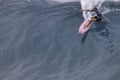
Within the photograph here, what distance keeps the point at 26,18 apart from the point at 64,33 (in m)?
2.77

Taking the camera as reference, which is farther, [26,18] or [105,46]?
[26,18]

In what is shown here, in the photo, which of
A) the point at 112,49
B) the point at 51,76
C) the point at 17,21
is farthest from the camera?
the point at 17,21

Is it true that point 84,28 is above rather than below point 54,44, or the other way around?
above

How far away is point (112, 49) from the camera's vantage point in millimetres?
16828

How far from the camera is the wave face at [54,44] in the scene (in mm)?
15844

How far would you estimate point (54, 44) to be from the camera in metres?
17.6

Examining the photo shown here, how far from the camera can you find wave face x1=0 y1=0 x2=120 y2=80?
52.0 feet

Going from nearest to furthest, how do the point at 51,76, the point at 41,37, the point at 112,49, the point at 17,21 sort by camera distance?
1. the point at 51,76
2. the point at 112,49
3. the point at 41,37
4. the point at 17,21

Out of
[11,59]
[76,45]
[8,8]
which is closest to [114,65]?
[76,45]

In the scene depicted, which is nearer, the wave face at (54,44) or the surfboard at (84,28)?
the wave face at (54,44)

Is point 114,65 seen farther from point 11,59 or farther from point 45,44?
point 11,59

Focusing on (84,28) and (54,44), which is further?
(84,28)

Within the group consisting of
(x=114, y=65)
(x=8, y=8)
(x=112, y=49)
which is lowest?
(x=114, y=65)

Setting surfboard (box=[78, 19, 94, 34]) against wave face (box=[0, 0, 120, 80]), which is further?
surfboard (box=[78, 19, 94, 34])
